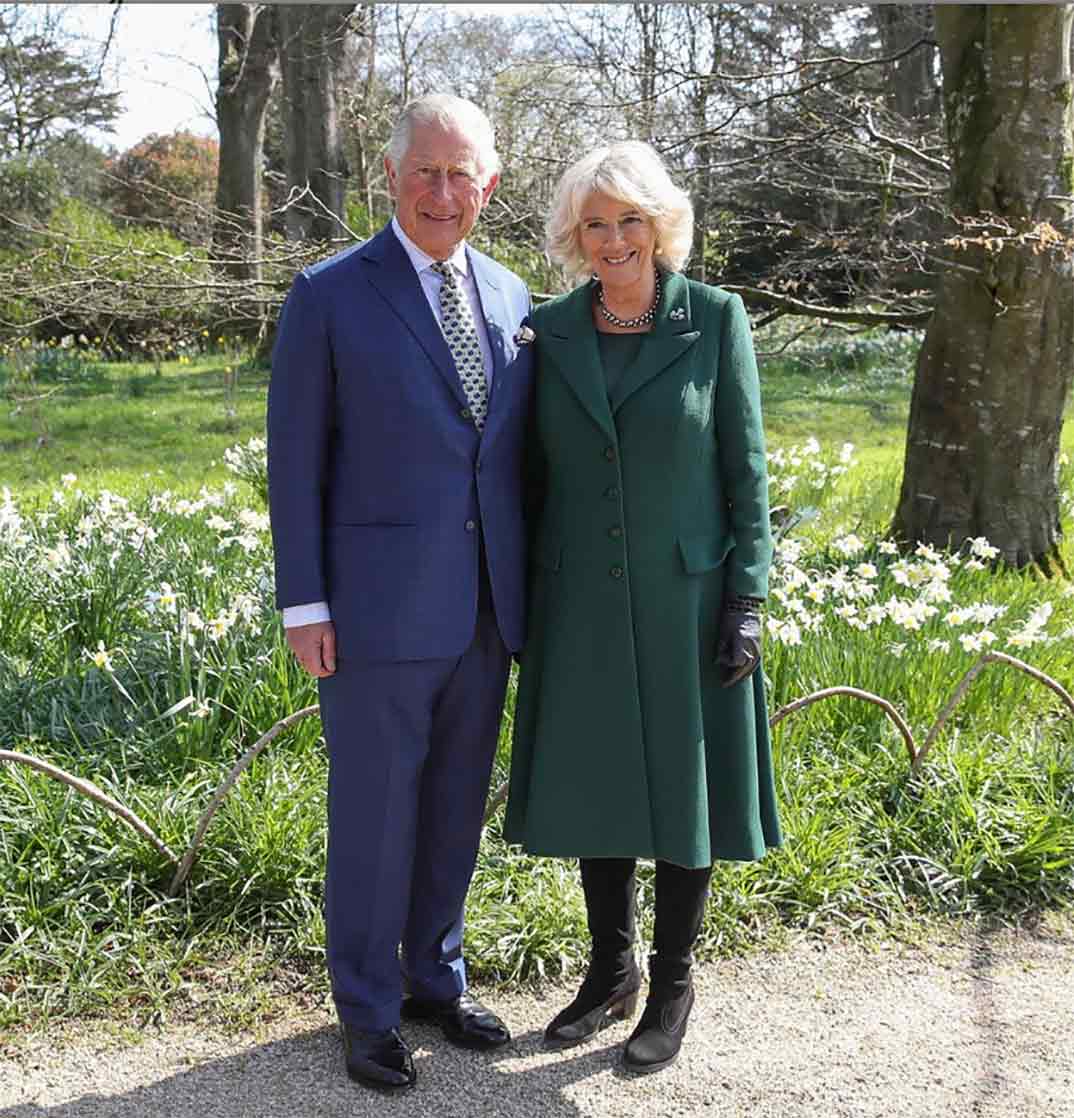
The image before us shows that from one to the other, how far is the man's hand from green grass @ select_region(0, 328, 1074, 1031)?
949 mm

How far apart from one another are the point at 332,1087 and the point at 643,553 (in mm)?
1308

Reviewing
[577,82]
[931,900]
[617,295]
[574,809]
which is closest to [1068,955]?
[931,900]

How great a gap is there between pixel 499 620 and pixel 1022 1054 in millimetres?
1540

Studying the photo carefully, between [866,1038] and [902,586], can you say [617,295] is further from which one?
[902,586]

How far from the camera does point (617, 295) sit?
8.82 ft

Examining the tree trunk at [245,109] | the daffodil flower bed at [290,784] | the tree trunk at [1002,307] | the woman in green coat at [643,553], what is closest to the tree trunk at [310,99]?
the tree trunk at [245,109]

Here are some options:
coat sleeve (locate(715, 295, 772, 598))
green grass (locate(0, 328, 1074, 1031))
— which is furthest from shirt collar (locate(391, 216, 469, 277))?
green grass (locate(0, 328, 1074, 1031))

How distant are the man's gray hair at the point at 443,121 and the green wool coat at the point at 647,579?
0.38 meters

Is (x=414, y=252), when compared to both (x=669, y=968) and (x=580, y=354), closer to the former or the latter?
(x=580, y=354)

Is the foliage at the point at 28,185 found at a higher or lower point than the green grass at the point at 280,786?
higher

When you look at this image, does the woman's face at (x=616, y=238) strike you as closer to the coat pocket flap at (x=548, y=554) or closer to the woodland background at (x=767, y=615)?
the coat pocket flap at (x=548, y=554)

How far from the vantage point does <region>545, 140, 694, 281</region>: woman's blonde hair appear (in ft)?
8.35

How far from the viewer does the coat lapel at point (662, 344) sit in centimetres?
264

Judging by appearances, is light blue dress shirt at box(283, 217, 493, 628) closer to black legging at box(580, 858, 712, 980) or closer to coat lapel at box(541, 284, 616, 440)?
coat lapel at box(541, 284, 616, 440)
